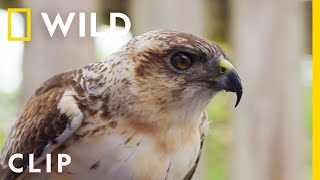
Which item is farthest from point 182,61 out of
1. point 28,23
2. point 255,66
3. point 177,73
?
point 255,66

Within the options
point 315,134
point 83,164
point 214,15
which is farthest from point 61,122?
point 214,15

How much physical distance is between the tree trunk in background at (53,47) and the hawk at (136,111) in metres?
0.41

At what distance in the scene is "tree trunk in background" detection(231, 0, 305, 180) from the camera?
1.92m

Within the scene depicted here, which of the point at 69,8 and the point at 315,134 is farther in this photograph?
the point at 69,8

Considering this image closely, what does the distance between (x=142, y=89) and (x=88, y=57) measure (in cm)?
53

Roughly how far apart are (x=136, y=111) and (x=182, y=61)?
4.1 inches

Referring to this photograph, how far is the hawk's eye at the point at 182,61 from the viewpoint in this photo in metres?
1.26

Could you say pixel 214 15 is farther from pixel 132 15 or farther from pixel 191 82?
pixel 191 82

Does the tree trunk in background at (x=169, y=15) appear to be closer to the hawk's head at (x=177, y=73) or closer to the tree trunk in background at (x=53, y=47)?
the tree trunk in background at (x=53, y=47)

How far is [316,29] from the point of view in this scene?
1.53m

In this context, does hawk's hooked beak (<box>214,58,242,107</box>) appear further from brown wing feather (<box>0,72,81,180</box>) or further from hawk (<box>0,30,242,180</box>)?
brown wing feather (<box>0,72,81,180</box>)

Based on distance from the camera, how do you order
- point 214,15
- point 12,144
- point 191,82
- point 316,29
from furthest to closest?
point 214,15 → point 316,29 → point 12,144 → point 191,82

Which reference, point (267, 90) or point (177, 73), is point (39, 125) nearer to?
point (177, 73)

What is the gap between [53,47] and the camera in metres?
1.78
